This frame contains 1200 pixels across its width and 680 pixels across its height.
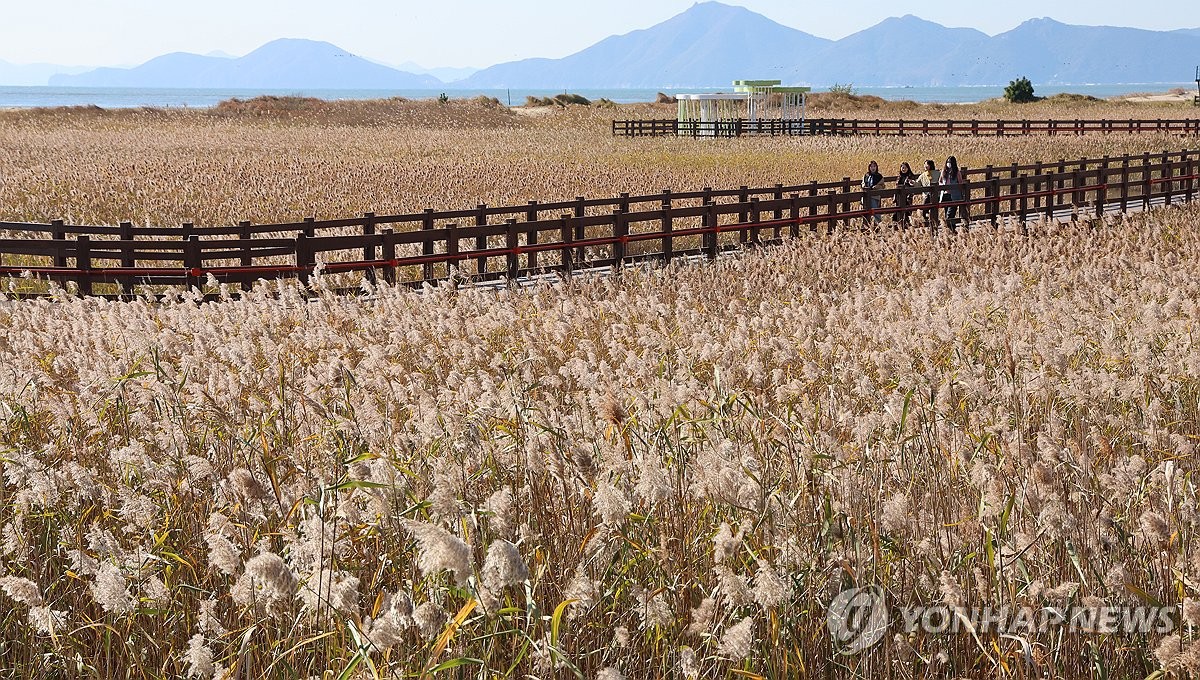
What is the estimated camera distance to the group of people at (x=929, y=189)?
24.1 metres

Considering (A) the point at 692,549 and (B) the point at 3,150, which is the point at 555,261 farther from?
(B) the point at 3,150

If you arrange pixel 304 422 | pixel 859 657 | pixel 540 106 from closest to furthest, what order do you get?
pixel 859 657, pixel 304 422, pixel 540 106

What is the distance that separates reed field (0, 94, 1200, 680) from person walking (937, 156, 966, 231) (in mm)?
13667

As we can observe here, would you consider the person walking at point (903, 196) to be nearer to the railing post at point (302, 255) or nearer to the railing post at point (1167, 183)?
the railing post at point (1167, 183)

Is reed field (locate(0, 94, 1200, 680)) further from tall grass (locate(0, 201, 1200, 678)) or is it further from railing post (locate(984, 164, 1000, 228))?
railing post (locate(984, 164, 1000, 228))

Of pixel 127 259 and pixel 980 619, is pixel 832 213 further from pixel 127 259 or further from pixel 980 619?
pixel 980 619

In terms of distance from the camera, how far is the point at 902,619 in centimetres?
427

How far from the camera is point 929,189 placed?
79.8ft

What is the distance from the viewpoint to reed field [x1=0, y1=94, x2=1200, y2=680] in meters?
3.68

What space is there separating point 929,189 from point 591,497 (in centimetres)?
2088

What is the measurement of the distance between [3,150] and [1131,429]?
1896 inches

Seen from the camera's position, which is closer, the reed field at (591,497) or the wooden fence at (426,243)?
the reed field at (591,497)

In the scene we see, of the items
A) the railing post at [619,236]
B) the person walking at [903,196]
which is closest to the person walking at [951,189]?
the person walking at [903,196]

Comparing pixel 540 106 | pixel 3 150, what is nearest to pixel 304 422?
pixel 3 150
